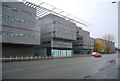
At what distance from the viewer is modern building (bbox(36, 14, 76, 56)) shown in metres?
56.2

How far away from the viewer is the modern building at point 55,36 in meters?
56.2

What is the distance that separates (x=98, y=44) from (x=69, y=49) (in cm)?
4211

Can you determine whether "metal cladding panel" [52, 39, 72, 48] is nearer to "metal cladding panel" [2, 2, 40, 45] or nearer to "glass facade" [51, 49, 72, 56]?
"glass facade" [51, 49, 72, 56]

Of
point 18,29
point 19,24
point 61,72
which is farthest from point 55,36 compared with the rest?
point 61,72

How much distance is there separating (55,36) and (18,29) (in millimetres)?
20567

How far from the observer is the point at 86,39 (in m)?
84.5

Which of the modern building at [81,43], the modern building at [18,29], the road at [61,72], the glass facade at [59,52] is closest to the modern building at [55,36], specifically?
the glass facade at [59,52]

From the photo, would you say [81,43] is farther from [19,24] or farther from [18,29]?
[18,29]

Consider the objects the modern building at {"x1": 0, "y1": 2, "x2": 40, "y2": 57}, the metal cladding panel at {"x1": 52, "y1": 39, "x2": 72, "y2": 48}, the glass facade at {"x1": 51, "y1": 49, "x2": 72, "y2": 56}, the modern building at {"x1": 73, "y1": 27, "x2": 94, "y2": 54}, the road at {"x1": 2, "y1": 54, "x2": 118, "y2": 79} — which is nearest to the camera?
the road at {"x1": 2, "y1": 54, "x2": 118, "y2": 79}

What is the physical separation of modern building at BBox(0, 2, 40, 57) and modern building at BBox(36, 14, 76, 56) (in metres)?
12.3

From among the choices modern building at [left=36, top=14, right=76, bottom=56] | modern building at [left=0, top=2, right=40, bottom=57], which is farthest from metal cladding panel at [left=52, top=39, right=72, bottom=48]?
modern building at [left=0, top=2, right=40, bottom=57]

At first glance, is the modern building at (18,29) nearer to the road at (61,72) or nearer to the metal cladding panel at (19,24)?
the metal cladding panel at (19,24)

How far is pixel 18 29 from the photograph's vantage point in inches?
1502

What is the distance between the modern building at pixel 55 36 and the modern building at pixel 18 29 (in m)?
12.3
